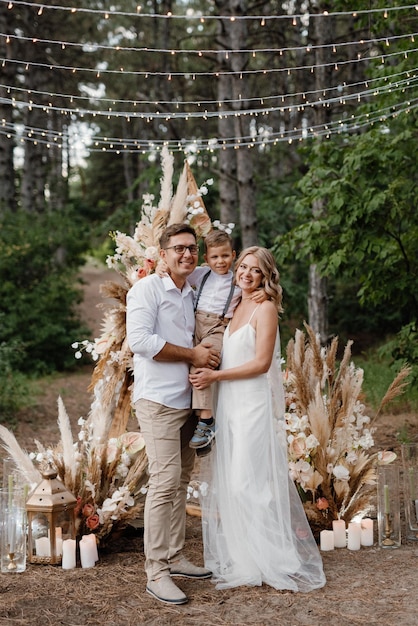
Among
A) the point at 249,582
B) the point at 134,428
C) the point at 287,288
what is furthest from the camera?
the point at 287,288

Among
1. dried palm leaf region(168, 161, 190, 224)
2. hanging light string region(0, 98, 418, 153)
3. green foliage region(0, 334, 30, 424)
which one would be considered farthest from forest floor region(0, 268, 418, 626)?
green foliage region(0, 334, 30, 424)

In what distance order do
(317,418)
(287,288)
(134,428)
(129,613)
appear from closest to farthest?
1. (129,613)
2. (317,418)
3. (134,428)
4. (287,288)

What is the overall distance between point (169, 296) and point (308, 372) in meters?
1.60

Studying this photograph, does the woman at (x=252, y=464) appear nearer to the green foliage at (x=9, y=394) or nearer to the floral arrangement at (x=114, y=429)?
the floral arrangement at (x=114, y=429)

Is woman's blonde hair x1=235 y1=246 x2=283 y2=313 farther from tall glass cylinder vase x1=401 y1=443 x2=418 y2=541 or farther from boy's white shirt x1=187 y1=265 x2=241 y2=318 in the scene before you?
tall glass cylinder vase x1=401 y1=443 x2=418 y2=541

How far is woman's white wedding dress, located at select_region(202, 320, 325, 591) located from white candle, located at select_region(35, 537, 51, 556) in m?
1.04

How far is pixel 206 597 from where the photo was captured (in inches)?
160

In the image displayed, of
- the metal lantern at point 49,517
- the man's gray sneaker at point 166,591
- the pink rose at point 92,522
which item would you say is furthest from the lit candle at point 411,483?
the metal lantern at point 49,517

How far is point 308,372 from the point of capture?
17.8ft

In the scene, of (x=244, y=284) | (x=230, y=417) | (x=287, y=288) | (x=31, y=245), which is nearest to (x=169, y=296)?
(x=244, y=284)

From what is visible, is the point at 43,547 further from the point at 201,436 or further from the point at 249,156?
the point at 249,156

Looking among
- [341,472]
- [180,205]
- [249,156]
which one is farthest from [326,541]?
[249,156]

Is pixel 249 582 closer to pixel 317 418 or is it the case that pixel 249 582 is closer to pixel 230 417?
pixel 230 417

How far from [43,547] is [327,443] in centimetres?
199
